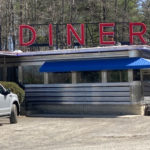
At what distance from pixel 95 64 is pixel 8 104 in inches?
224

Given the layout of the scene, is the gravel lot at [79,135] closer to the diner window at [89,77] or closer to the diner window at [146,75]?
the diner window at [89,77]

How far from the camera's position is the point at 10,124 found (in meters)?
16.6

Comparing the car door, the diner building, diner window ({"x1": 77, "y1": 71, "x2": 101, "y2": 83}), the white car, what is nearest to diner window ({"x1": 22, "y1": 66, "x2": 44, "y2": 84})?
the diner building

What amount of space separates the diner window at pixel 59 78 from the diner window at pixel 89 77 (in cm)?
54

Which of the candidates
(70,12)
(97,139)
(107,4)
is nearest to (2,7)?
(70,12)

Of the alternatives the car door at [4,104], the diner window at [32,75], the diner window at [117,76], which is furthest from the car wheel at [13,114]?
the diner window at [117,76]

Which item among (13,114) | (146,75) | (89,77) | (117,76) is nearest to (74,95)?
(89,77)

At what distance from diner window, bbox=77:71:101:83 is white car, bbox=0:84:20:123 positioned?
188 inches

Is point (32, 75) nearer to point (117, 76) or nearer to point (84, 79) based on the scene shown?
point (84, 79)

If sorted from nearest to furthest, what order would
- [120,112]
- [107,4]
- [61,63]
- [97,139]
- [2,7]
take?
[97,139]
[120,112]
[61,63]
[2,7]
[107,4]

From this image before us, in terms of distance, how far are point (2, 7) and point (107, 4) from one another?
967 cm

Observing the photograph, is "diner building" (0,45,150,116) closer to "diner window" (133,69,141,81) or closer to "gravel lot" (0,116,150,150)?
"diner window" (133,69,141,81)

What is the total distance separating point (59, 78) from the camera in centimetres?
2155

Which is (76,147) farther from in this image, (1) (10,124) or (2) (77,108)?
(2) (77,108)
